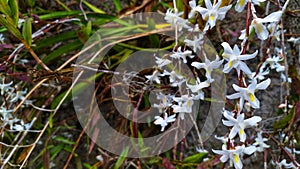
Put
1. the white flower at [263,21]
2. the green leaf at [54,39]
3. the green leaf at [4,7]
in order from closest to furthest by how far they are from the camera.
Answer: the white flower at [263,21] → the green leaf at [4,7] → the green leaf at [54,39]

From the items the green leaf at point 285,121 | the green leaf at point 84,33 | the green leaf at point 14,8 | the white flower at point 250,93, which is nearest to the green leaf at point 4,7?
the green leaf at point 14,8

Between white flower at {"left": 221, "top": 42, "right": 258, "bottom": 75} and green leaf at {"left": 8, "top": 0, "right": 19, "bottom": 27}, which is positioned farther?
green leaf at {"left": 8, "top": 0, "right": 19, "bottom": 27}

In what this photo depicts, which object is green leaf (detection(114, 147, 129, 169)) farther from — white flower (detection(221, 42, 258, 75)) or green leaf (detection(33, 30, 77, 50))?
white flower (detection(221, 42, 258, 75))

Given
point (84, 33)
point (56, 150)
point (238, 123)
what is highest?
point (84, 33)

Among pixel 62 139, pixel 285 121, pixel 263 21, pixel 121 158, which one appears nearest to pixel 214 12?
pixel 263 21

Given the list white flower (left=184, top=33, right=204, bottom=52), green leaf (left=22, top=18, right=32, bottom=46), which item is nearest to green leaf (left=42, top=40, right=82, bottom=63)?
green leaf (left=22, top=18, right=32, bottom=46)

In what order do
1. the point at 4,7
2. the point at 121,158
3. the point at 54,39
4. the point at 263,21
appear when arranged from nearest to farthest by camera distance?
1. the point at 263,21
2. the point at 4,7
3. the point at 121,158
4. the point at 54,39

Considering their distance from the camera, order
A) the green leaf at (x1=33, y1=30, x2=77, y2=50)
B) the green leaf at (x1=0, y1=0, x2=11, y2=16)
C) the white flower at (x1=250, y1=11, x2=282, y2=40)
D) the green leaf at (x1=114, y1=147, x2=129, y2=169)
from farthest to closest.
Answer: the green leaf at (x1=33, y1=30, x2=77, y2=50), the green leaf at (x1=114, y1=147, x2=129, y2=169), the green leaf at (x1=0, y1=0, x2=11, y2=16), the white flower at (x1=250, y1=11, x2=282, y2=40)

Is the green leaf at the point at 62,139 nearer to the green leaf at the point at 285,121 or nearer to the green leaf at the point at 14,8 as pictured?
the green leaf at the point at 14,8

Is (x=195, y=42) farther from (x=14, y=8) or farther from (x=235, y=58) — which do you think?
(x=14, y=8)

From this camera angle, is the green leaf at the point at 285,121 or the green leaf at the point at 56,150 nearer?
the green leaf at the point at 285,121

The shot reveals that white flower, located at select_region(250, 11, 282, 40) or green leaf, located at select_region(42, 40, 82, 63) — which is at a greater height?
white flower, located at select_region(250, 11, 282, 40)

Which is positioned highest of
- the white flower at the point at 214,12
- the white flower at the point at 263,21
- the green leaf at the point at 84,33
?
the white flower at the point at 214,12

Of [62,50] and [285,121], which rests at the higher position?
[62,50]
